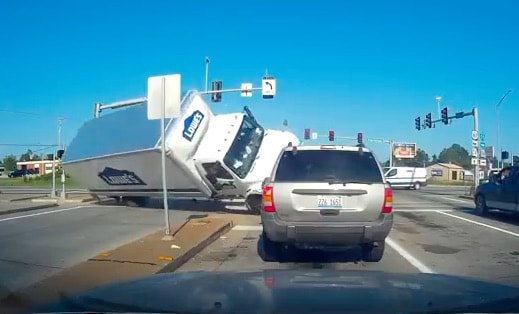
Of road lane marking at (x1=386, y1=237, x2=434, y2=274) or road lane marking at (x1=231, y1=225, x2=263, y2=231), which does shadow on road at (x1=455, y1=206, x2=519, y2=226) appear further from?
road lane marking at (x1=231, y1=225, x2=263, y2=231)

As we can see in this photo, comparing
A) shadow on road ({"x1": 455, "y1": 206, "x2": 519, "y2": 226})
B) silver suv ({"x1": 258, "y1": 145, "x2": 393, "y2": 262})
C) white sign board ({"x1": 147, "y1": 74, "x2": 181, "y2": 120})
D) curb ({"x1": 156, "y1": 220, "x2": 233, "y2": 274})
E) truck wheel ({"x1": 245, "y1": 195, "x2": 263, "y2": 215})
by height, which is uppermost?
white sign board ({"x1": 147, "y1": 74, "x2": 181, "y2": 120})

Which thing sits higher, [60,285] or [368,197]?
[368,197]

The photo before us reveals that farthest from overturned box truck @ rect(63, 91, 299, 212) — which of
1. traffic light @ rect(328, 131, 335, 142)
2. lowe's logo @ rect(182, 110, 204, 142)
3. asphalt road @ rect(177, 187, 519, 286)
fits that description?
traffic light @ rect(328, 131, 335, 142)

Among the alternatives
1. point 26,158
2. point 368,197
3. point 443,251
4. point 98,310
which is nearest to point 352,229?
point 368,197

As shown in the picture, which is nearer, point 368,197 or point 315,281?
point 315,281

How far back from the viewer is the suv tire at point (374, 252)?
9.34m

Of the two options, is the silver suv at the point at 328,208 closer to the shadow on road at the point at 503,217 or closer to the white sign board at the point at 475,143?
the shadow on road at the point at 503,217

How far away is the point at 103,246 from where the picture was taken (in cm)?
1201

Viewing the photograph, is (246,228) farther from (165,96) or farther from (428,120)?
(428,120)

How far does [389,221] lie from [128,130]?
13356mm

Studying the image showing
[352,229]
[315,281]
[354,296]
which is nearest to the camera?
[354,296]

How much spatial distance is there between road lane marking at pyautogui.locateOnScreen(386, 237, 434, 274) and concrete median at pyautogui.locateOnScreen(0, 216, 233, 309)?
3688 millimetres

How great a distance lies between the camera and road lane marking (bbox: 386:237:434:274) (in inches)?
353

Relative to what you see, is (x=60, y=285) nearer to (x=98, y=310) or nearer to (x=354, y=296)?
(x=98, y=310)
